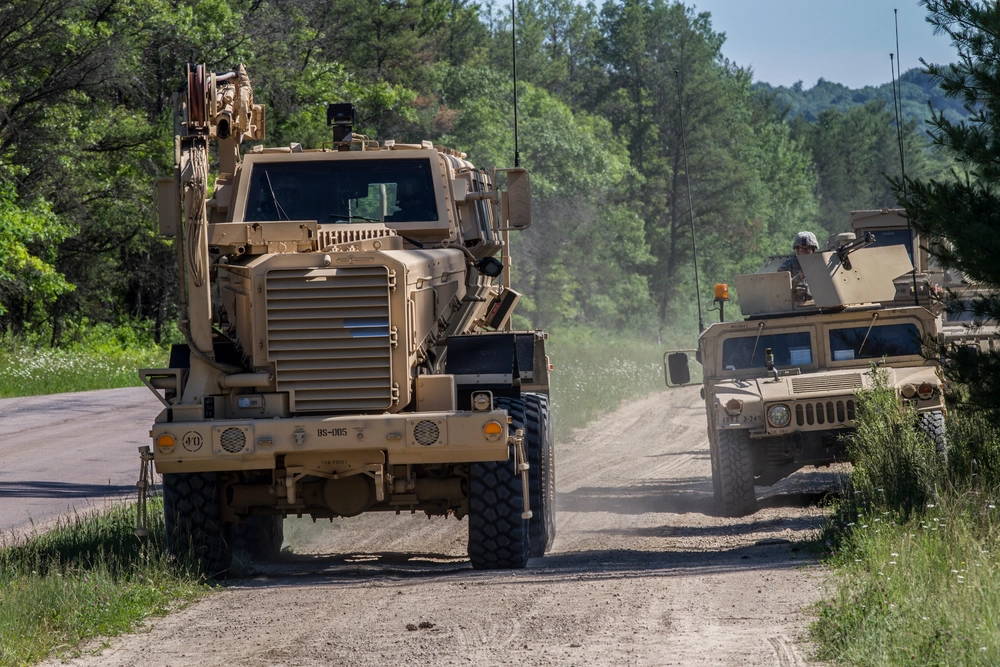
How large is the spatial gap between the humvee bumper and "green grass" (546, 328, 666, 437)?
520 inches

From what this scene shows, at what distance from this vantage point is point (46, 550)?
10.5 metres

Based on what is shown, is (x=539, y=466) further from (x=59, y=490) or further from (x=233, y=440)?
(x=59, y=490)

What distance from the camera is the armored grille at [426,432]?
30.1 ft

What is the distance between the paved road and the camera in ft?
47.3

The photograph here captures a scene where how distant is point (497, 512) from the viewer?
9.67m

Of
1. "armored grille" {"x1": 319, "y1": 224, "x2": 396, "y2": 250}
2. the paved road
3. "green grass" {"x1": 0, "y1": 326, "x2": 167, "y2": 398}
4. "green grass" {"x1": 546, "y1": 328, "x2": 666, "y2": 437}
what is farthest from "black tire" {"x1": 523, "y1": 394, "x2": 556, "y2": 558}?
"green grass" {"x1": 0, "y1": 326, "x2": 167, "y2": 398}

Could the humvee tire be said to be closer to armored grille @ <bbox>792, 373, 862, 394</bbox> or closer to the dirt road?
the dirt road

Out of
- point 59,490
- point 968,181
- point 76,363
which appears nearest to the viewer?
point 968,181

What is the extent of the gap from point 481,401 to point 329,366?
0.98 meters

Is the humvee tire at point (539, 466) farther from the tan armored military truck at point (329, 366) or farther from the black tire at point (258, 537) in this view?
the black tire at point (258, 537)

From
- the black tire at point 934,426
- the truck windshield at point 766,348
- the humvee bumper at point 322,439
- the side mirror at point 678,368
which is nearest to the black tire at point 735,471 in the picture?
the side mirror at point 678,368

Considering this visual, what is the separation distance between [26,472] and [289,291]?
28.0ft

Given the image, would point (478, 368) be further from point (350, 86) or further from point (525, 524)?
point (350, 86)

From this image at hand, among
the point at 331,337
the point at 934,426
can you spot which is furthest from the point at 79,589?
the point at 934,426
